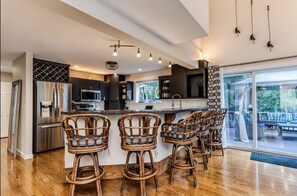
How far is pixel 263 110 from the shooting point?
15.1 ft

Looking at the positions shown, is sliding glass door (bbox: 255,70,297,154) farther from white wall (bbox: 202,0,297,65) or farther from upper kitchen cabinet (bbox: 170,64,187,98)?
upper kitchen cabinet (bbox: 170,64,187,98)

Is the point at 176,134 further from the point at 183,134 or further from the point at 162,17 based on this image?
the point at 162,17

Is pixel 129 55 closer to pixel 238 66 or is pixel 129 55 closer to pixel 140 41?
pixel 140 41

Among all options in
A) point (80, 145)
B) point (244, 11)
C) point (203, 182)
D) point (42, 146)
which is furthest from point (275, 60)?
point (42, 146)

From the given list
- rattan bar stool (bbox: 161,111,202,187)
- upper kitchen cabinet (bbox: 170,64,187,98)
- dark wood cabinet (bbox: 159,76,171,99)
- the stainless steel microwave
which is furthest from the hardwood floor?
dark wood cabinet (bbox: 159,76,171,99)

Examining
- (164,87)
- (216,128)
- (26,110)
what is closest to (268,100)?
(216,128)

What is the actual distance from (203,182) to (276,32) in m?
3.70

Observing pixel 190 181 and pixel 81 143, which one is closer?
pixel 81 143

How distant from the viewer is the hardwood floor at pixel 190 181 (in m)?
2.61

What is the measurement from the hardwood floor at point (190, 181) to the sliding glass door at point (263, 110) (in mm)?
1185

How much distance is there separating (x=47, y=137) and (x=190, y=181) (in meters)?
3.77

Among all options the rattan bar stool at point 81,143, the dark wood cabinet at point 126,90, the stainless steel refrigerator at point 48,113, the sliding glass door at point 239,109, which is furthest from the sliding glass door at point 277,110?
the stainless steel refrigerator at point 48,113

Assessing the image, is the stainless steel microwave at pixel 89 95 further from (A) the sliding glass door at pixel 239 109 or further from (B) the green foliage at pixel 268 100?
(B) the green foliage at pixel 268 100

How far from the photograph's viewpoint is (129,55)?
15.3 feet
